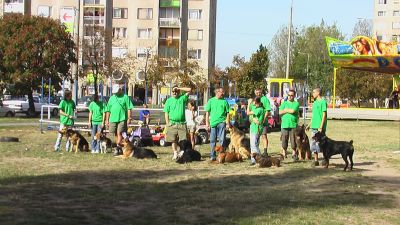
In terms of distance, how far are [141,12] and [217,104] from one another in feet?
228

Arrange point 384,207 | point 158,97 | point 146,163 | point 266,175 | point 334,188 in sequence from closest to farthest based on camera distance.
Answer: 1. point 384,207
2. point 334,188
3. point 266,175
4. point 146,163
5. point 158,97

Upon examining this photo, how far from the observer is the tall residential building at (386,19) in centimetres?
11688

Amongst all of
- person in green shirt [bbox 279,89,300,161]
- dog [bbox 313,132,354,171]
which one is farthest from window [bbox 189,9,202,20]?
dog [bbox 313,132,354,171]

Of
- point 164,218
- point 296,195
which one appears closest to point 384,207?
point 296,195

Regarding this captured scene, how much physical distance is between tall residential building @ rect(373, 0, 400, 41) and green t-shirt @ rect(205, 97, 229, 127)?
107830 mm

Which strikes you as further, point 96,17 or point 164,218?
point 96,17

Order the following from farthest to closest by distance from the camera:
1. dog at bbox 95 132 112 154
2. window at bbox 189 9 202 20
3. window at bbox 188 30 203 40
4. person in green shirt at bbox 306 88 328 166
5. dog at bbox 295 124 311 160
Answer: window at bbox 189 9 202 20, window at bbox 188 30 203 40, dog at bbox 95 132 112 154, dog at bbox 295 124 311 160, person in green shirt at bbox 306 88 328 166

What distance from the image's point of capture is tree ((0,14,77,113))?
125ft

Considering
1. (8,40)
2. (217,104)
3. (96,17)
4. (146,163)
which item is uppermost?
(96,17)

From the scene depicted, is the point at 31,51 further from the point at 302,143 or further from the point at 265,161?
the point at 265,161

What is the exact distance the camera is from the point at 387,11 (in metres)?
118

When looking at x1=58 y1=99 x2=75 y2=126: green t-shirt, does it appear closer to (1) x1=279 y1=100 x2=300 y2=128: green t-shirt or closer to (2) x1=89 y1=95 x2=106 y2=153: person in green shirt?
(2) x1=89 y1=95 x2=106 y2=153: person in green shirt

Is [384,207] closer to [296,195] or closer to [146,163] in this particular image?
[296,195]

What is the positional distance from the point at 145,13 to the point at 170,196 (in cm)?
7472
